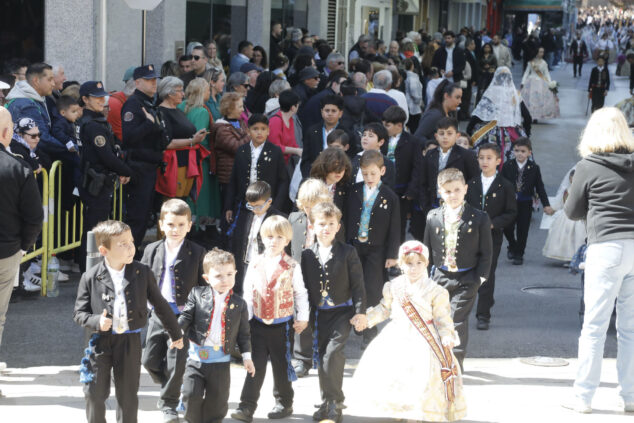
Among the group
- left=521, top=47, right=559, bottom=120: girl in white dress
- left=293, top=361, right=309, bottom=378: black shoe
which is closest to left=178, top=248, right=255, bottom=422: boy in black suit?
left=293, top=361, right=309, bottom=378: black shoe

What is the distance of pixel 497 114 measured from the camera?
12609mm

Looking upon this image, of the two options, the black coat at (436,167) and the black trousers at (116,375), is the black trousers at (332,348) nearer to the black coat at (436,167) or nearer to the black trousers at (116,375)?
the black trousers at (116,375)

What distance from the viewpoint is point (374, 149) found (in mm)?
8516

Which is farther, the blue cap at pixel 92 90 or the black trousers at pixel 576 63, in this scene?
the black trousers at pixel 576 63

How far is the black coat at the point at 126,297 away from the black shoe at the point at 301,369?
1716mm

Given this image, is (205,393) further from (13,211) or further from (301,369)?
(13,211)

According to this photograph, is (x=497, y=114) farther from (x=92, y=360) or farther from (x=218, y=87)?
(x=92, y=360)

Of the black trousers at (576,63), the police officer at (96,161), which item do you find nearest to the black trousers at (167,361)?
the police officer at (96,161)

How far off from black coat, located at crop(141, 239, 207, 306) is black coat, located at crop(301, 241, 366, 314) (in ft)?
2.33

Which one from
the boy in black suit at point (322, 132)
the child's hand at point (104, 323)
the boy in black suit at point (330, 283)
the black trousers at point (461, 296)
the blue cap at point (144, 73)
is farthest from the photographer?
the blue cap at point (144, 73)

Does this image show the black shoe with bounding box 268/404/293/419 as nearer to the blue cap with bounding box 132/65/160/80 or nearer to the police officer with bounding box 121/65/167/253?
the police officer with bounding box 121/65/167/253

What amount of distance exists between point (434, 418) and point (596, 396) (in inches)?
61.0

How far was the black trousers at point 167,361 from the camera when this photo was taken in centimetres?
621

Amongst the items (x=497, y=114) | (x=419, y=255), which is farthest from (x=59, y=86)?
(x=419, y=255)
